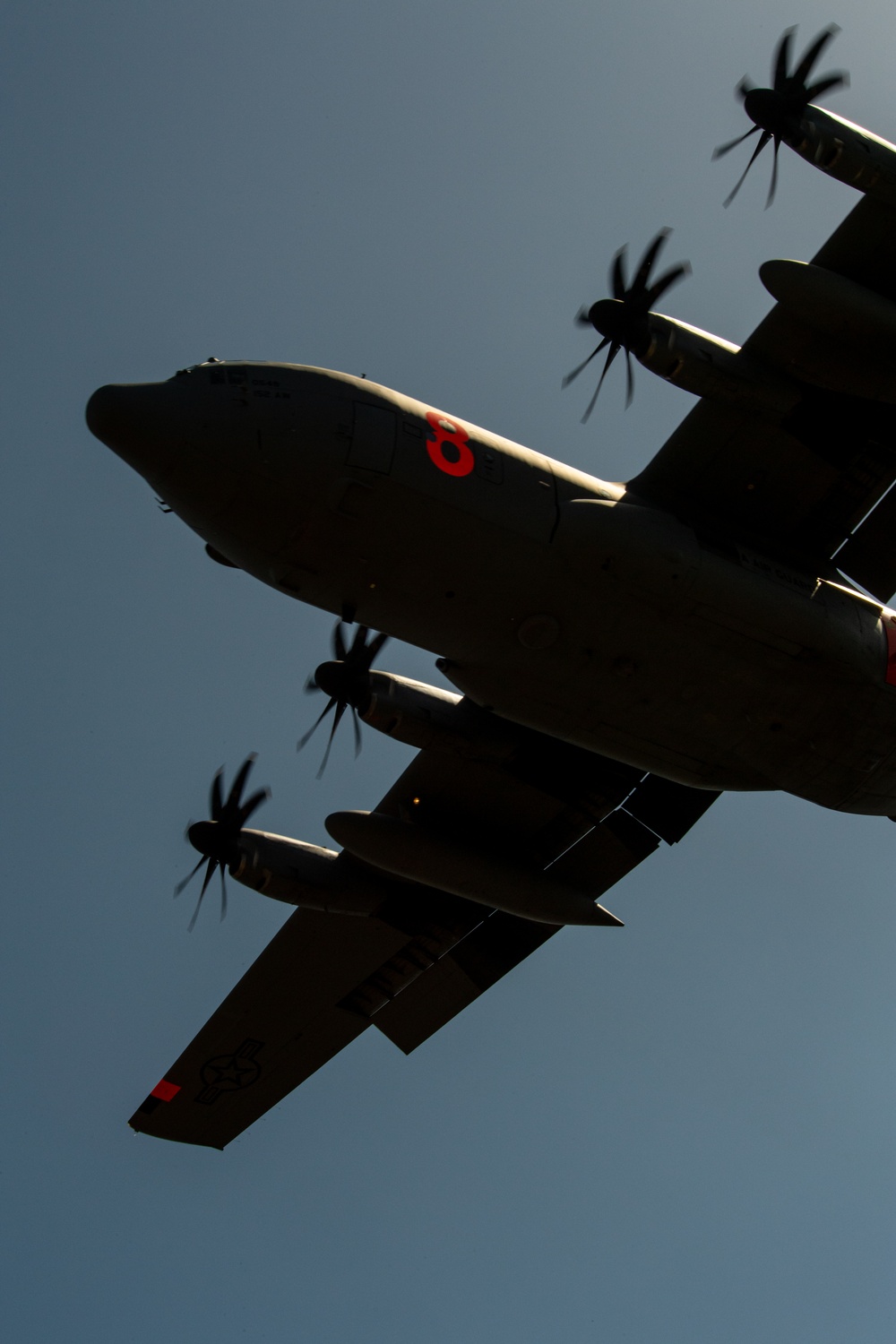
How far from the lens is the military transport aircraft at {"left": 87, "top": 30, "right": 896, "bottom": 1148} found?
13.2m

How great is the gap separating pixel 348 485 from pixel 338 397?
3.61 feet

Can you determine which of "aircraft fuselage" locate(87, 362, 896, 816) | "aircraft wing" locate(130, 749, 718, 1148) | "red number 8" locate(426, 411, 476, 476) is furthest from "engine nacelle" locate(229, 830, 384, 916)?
A: "red number 8" locate(426, 411, 476, 476)

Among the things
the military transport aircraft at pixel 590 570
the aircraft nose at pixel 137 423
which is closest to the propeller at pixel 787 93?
the military transport aircraft at pixel 590 570

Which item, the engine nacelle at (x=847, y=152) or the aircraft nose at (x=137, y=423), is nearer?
the aircraft nose at (x=137, y=423)

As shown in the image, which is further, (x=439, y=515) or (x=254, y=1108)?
(x=254, y=1108)

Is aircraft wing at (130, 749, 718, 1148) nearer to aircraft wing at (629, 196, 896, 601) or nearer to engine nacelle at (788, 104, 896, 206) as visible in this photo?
aircraft wing at (629, 196, 896, 601)

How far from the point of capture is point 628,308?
13.6 metres

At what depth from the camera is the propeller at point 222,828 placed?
16656mm

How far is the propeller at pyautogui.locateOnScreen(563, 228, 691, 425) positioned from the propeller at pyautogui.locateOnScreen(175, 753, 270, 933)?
286 inches

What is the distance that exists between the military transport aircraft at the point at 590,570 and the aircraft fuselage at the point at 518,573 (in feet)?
0.10

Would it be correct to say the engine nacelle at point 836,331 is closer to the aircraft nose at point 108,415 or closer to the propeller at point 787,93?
the propeller at point 787,93

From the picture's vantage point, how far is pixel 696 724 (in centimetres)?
1502

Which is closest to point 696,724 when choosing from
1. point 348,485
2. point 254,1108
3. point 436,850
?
point 436,850

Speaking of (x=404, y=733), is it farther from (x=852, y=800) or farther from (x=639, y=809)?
(x=852, y=800)
